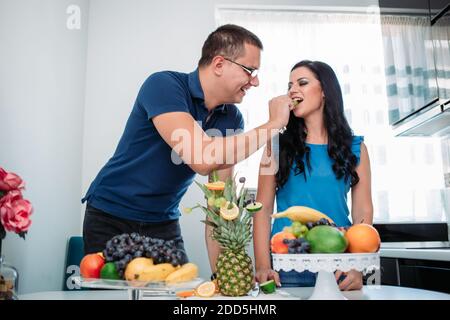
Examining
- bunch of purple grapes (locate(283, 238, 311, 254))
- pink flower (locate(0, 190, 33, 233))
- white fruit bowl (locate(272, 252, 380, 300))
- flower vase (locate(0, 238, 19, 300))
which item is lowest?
flower vase (locate(0, 238, 19, 300))

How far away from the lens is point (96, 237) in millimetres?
1597

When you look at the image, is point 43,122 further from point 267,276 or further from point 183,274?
point 183,274

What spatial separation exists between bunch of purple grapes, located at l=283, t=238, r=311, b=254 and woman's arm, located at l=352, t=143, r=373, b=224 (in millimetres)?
700

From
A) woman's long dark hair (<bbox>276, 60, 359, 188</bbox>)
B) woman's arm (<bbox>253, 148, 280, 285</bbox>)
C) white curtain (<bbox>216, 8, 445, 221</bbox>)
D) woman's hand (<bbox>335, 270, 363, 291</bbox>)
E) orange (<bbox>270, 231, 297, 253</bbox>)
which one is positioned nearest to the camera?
orange (<bbox>270, 231, 297, 253</bbox>)

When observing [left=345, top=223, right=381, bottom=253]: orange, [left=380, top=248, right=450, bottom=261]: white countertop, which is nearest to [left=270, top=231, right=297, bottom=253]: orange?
[left=345, top=223, right=381, bottom=253]: orange

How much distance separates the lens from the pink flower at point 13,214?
0.91 metres

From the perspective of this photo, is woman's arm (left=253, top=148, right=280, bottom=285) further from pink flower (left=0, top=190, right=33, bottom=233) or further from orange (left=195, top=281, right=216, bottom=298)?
pink flower (left=0, top=190, right=33, bottom=233)

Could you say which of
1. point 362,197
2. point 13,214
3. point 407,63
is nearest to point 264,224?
point 362,197

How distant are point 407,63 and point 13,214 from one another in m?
2.72

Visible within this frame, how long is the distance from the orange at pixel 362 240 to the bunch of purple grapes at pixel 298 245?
0.11 m

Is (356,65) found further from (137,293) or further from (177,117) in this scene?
(137,293)

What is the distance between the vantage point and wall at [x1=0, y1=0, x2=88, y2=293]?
6.90ft
